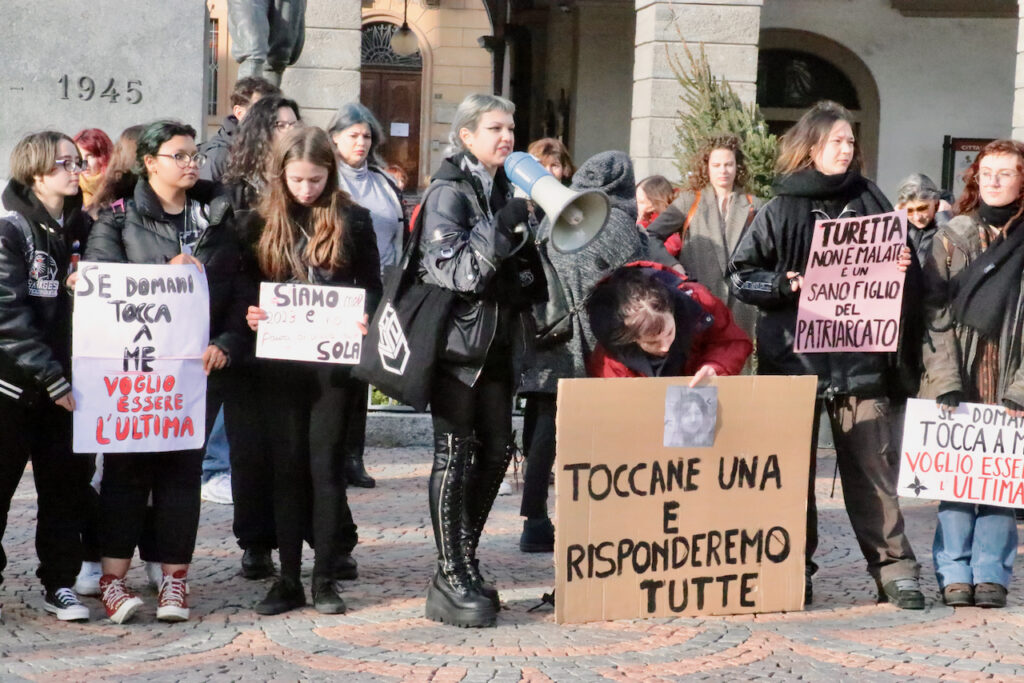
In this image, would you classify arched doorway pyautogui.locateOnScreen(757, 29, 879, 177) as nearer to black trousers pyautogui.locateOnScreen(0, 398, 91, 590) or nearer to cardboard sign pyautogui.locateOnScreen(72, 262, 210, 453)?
cardboard sign pyautogui.locateOnScreen(72, 262, 210, 453)

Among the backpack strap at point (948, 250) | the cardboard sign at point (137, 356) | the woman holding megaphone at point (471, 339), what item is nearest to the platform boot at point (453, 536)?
the woman holding megaphone at point (471, 339)

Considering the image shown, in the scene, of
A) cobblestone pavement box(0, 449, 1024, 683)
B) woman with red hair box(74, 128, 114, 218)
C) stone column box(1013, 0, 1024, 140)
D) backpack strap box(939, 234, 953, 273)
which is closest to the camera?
cobblestone pavement box(0, 449, 1024, 683)

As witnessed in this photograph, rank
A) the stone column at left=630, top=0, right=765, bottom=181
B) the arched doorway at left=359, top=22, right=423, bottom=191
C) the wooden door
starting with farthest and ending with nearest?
1. the wooden door
2. the arched doorway at left=359, top=22, right=423, bottom=191
3. the stone column at left=630, top=0, right=765, bottom=181

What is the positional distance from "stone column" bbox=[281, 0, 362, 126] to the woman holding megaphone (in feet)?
32.2

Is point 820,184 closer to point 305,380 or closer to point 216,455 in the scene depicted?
point 305,380

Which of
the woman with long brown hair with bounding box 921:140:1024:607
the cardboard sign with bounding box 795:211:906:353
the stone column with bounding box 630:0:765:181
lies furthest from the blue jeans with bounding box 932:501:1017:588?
the stone column with bounding box 630:0:765:181

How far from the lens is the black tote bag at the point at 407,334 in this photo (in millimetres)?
5078

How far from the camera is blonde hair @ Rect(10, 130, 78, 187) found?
5117mm

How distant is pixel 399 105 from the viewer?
38.8 metres

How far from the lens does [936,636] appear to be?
17.5ft

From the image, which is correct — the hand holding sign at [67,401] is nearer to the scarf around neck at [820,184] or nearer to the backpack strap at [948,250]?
the scarf around neck at [820,184]

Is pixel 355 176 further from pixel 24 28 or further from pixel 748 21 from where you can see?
pixel 748 21

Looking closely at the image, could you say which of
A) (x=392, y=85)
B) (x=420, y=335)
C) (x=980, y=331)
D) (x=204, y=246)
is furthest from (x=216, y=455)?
(x=392, y=85)

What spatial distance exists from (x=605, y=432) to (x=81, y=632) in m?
1.95
